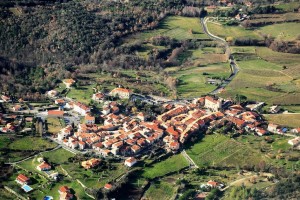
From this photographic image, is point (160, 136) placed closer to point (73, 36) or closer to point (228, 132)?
point (228, 132)

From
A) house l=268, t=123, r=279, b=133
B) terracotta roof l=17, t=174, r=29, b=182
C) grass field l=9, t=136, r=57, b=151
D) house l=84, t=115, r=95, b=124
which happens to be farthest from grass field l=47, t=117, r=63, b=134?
house l=268, t=123, r=279, b=133

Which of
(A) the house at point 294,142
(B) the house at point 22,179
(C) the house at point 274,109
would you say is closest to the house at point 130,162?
(B) the house at point 22,179

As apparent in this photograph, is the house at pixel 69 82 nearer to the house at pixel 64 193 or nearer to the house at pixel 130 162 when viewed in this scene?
the house at pixel 130 162

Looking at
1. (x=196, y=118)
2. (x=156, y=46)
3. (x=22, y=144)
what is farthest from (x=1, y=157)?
(x=156, y=46)

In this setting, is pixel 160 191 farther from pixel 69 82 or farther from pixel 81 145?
pixel 69 82

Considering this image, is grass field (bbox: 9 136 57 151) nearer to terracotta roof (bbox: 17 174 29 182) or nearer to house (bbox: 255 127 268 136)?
terracotta roof (bbox: 17 174 29 182)

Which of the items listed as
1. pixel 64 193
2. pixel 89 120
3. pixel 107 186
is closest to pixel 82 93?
pixel 89 120
